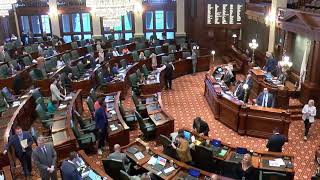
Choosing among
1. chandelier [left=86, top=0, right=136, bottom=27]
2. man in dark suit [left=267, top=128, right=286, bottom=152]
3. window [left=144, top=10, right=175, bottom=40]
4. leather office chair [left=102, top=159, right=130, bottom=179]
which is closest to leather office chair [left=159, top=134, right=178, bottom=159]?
leather office chair [left=102, top=159, right=130, bottom=179]

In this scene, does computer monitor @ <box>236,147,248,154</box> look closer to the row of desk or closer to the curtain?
the row of desk

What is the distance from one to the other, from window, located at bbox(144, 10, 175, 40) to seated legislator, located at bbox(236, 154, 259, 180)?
16.3m

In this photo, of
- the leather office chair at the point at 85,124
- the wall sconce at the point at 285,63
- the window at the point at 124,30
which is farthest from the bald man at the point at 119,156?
the window at the point at 124,30

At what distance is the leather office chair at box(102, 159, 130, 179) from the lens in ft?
23.7

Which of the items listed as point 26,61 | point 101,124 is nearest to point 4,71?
point 26,61

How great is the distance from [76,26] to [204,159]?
56.4 ft

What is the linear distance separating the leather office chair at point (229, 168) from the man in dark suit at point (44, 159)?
11.8 feet

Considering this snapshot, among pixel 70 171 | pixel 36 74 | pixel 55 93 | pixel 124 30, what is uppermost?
pixel 124 30

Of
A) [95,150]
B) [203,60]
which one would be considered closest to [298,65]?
[203,60]

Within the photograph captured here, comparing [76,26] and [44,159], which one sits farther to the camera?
[76,26]

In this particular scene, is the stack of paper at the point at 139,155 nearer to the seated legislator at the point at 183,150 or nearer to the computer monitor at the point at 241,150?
the seated legislator at the point at 183,150

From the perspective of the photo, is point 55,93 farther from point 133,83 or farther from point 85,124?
point 133,83

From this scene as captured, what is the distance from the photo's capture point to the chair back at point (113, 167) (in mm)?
7209

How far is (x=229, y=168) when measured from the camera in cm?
742
